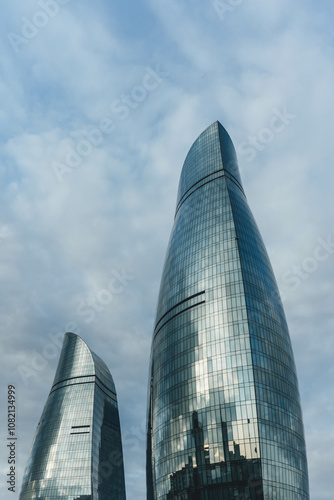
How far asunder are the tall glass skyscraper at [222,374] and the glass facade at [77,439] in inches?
1986

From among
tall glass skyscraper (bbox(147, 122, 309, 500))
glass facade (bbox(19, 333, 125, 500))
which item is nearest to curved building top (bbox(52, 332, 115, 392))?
glass facade (bbox(19, 333, 125, 500))

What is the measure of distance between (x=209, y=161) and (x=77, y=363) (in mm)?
95589

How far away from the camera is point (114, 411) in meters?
177

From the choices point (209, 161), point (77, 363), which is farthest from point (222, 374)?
point (77, 363)

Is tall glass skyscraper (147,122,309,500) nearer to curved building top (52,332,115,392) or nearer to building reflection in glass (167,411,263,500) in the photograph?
building reflection in glass (167,411,263,500)

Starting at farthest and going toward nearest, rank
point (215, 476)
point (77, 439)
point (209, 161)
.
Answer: point (77, 439) < point (209, 161) < point (215, 476)

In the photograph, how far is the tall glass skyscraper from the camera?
79062 mm

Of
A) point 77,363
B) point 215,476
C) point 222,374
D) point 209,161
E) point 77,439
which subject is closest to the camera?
point 215,476

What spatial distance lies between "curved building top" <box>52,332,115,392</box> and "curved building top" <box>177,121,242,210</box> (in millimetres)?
77296

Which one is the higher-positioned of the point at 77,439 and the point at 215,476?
the point at 77,439

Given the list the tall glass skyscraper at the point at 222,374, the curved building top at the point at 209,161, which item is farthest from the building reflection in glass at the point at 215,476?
the curved building top at the point at 209,161

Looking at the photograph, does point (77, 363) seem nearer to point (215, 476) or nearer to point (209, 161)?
point (209, 161)

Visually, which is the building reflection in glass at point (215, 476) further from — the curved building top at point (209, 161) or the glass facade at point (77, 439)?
the glass facade at point (77, 439)

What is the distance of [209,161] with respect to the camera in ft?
415
